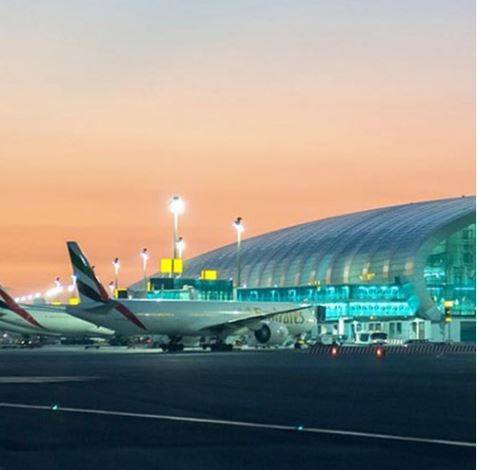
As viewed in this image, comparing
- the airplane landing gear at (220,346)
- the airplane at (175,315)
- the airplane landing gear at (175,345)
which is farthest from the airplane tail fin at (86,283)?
the airplane landing gear at (220,346)

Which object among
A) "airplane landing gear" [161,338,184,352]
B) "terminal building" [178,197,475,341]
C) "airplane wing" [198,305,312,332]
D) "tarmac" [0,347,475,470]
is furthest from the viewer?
"terminal building" [178,197,475,341]

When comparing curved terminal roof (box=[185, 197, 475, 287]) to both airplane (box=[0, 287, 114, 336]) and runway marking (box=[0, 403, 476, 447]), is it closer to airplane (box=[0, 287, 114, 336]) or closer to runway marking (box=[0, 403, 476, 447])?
airplane (box=[0, 287, 114, 336])

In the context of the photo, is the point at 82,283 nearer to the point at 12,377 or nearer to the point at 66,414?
the point at 12,377

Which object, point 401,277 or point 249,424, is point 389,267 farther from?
point 249,424

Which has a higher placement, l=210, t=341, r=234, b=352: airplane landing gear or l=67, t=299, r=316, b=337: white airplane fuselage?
l=67, t=299, r=316, b=337: white airplane fuselage

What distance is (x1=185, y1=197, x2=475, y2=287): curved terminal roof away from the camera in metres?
152

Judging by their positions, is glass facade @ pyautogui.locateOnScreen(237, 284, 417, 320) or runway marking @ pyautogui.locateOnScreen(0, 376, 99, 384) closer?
runway marking @ pyautogui.locateOnScreen(0, 376, 99, 384)

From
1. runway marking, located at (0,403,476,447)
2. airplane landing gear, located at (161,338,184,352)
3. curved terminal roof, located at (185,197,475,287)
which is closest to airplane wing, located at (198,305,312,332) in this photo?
airplane landing gear, located at (161,338,184,352)

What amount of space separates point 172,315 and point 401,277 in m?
60.8

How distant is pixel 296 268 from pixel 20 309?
65.6 meters

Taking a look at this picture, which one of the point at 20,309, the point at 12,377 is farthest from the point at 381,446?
the point at 20,309

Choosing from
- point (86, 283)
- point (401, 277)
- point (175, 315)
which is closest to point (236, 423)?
point (86, 283)

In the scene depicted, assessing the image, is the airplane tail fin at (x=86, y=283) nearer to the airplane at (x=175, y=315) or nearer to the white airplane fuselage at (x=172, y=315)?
the airplane at (x=175, y=315)

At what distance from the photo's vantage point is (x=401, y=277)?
152 m
